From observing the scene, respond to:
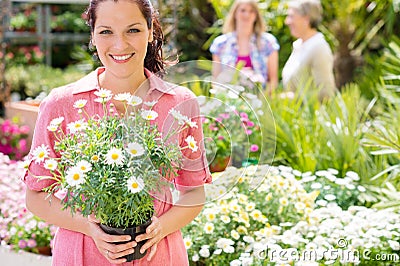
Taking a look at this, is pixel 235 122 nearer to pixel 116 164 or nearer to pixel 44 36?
pixel 116 164

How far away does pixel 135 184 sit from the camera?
5.51ft

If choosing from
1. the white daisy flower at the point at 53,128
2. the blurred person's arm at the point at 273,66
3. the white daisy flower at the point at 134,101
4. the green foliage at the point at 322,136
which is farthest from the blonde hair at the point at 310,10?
the white daisy flower at the point at 53,128

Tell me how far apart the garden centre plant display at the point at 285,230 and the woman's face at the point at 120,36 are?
104 centimetres

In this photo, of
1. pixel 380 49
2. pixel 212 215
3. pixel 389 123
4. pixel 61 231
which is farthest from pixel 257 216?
pixel 380 49

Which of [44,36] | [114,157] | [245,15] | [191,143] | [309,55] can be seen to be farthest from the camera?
[44,36]

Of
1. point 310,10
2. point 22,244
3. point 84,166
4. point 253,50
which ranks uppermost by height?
point 310,10

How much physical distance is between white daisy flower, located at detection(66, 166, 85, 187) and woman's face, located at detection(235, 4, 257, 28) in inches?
160

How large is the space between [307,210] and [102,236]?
1.72m

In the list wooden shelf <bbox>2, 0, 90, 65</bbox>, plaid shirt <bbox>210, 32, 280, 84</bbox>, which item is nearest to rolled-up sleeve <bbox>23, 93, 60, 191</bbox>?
plaid shirt <bbox>210, 32, 280, 84</bbox>

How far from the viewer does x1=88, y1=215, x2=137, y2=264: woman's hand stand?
171cm

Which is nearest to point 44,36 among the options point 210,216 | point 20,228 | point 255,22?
point 255,22

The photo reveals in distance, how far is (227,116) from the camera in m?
2.33

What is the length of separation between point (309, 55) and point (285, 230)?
219cm

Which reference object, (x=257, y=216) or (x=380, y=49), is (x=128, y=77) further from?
(x=380, y=49)
